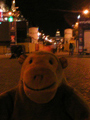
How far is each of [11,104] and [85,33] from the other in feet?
75.2

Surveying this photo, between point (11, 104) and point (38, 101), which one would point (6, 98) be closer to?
point (11, 104)

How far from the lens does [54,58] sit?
2.28 metres

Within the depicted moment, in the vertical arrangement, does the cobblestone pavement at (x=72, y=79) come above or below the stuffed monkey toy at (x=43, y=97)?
below

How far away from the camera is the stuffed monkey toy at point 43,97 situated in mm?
1968

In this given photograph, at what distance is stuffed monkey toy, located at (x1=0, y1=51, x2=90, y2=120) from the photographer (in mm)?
1968

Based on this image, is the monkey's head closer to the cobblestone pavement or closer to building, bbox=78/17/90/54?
the cobblestone pavement

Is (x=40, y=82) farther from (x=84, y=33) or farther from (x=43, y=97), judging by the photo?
(x=84, y=33)

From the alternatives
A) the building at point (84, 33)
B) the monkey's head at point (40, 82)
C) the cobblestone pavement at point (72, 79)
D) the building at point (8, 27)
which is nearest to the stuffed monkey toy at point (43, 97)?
the monkey's head at point (40, 82)

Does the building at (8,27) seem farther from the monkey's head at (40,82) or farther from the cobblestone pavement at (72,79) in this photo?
the monkey's head at (40,82)

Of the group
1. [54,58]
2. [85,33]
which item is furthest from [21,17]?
[54,58]

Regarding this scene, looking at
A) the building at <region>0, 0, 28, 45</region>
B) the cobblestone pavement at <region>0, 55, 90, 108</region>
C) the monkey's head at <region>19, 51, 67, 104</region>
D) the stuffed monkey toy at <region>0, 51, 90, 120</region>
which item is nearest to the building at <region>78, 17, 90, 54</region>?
the building at <region>0, 0, 28, 45</region>

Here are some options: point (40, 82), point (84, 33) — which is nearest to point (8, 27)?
point (84, 33)

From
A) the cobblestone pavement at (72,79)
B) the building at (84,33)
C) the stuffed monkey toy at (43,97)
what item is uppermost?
the building at (84,33)

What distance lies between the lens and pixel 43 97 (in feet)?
6.46
